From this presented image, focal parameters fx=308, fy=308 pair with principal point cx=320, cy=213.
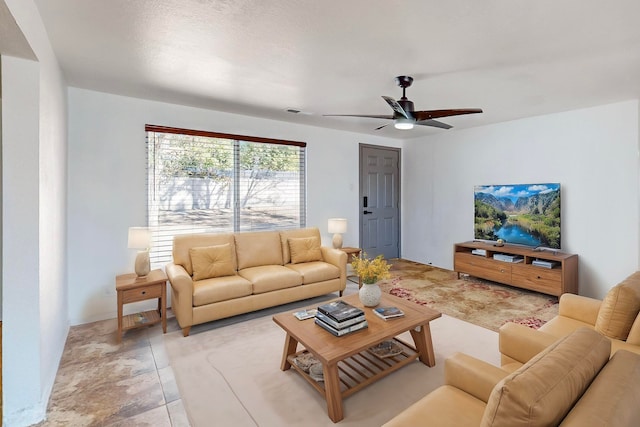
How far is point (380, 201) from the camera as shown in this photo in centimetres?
600

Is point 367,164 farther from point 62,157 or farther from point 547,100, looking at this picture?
point 62,157

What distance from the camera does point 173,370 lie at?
2422 mm

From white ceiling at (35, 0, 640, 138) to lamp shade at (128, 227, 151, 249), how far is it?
1492mm

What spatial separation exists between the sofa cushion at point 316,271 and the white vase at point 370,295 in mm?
1221

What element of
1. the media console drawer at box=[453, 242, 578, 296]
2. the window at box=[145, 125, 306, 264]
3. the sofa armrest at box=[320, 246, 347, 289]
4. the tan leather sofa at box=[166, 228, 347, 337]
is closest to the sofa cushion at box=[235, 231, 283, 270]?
the tan leather sofa at box=[166, 228, 347, 337]

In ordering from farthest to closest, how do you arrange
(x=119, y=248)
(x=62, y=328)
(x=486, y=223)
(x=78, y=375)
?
(x=486, y=223) → (x=119, y=248) → (x=62, y=328) → (x=78, y=375)

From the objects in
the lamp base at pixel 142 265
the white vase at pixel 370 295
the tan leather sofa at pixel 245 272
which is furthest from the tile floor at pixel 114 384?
the white vase at pixel 370 295

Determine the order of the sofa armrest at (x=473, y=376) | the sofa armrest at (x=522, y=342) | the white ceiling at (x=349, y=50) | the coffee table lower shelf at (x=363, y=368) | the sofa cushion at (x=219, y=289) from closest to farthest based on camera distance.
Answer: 1. the sofa armrest at (x=473, y=376)
2. the sofa armrest at (x=522, y=342)
3. the white ceiling at (x=349, y=50)
4. the coffee table lower shelf at (x=363, y=368)
5. the sofa cushion at (x=219, y=289)

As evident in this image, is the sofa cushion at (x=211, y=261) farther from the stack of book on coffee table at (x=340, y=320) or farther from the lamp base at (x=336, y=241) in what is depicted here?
the lamp base at (x=336, y=241)

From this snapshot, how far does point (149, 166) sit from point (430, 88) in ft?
10.8

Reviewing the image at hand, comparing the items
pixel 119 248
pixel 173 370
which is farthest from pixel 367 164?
pixel 173 370

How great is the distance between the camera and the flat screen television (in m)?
4.16

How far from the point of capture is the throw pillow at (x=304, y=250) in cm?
413

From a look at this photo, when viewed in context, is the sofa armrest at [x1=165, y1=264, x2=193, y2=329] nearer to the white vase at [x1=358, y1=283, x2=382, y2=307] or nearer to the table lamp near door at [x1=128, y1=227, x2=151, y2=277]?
the table lamp near door at [x1=128, y1=227, x2=151, y2=277]
